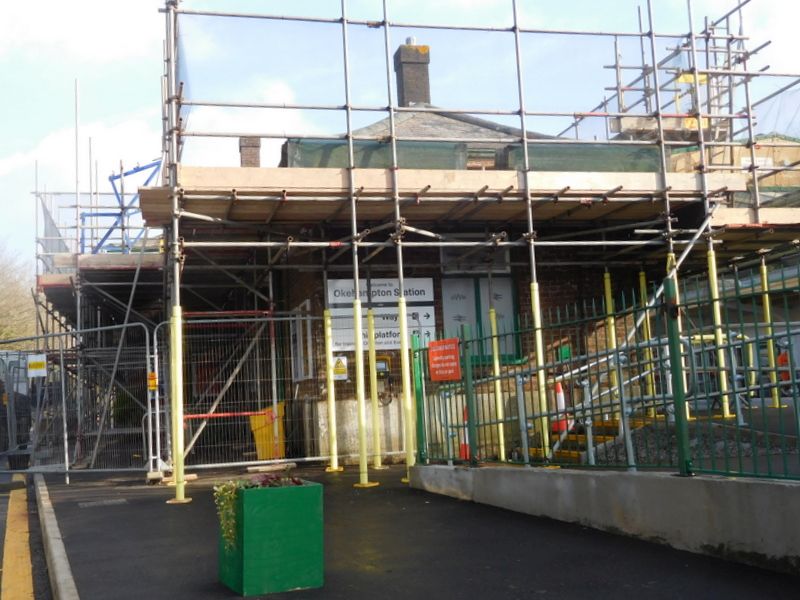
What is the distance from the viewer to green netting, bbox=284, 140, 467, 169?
40.1 feet

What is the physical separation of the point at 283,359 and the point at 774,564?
1011 centimetres

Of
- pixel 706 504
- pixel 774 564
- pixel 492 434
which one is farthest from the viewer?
pixel 492 434

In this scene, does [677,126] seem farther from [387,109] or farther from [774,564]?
[774,564]

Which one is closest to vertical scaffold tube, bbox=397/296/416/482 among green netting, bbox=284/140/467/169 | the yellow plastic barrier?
green netting, bbox=284/140/467/169

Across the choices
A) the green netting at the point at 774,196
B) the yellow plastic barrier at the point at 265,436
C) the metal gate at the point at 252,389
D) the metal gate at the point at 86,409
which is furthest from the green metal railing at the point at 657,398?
the metal gate at the point at 86,409

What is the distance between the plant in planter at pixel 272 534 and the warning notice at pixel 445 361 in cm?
429

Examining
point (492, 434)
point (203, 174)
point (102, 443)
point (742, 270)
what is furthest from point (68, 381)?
point (742, 270)

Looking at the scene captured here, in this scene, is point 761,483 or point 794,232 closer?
point 761,483

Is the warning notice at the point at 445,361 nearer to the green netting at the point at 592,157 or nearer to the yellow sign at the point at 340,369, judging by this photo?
the yellow sign at the point at 340,369

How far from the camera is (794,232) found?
1434 cm

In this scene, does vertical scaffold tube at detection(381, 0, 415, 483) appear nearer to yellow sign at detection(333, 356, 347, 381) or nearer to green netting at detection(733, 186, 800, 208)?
yellow sign at detection(333, 356, 347, 381)

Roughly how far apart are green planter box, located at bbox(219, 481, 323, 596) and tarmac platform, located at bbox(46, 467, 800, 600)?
0.13 metres

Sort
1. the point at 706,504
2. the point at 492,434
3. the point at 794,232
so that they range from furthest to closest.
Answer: the point at 794,232
the point at 492,434
the point at 706,504

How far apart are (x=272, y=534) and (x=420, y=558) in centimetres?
150
